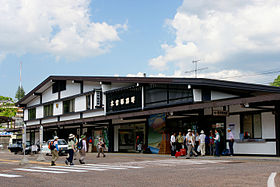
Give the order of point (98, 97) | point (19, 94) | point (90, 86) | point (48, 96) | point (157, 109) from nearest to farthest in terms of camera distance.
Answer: point (157, 109), point (98, 97), point (90, 86), point (48, 96), point (19, 94)

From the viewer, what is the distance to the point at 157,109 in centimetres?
2702

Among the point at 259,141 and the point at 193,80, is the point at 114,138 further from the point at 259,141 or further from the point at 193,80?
the point at 259,141

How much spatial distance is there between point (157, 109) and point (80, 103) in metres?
15.0

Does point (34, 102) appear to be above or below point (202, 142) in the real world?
above

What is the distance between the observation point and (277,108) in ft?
69.9

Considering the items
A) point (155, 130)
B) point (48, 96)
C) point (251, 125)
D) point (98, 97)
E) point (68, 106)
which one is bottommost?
point (155, 130)

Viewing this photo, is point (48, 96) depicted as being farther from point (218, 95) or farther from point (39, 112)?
point (218, 95)

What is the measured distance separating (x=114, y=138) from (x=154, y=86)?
1012 centimetres

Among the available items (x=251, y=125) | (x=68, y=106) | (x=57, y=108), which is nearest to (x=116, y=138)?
(x=68, y=106)

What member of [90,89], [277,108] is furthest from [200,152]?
[90,89]

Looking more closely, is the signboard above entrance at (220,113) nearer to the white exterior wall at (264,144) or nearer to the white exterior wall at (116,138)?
the white exterior wall at (264,144)

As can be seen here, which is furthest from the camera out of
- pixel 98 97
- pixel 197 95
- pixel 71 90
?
pixel 71 90

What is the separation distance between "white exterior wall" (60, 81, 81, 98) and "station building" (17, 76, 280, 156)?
0.11 m

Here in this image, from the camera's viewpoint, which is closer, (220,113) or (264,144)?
(264,144)
